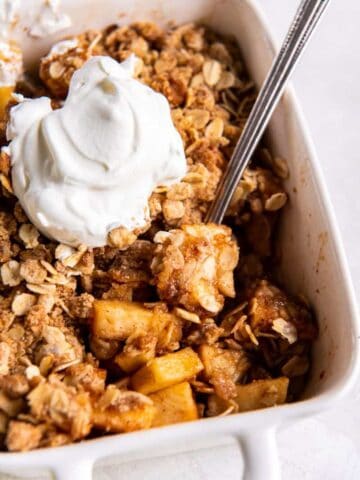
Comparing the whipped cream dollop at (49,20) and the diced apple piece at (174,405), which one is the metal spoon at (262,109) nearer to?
the diced apple piece at (174,405)

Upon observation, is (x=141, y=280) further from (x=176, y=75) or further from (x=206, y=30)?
(x=206, y=30)

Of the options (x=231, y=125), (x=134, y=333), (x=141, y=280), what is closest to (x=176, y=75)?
(x=231, y=125)

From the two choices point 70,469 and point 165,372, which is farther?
point 165,372

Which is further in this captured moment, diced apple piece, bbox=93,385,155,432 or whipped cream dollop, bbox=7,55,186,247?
whipped cream dollop, bbox=7,55,186,247

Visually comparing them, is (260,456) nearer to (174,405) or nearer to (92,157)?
(174,405)

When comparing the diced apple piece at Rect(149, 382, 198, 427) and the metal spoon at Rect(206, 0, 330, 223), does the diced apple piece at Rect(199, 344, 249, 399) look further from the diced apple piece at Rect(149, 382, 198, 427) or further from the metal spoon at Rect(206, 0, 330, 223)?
the metal spoon at Rect(206, 0, 330, 223)

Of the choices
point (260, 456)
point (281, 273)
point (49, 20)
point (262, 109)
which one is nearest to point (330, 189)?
point (281, 273)

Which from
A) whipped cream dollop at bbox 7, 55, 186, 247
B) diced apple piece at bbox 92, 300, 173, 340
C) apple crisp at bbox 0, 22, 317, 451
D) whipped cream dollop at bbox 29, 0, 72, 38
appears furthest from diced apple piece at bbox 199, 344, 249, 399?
whipped cream dollop at bbox 29, 0, 72, 38
